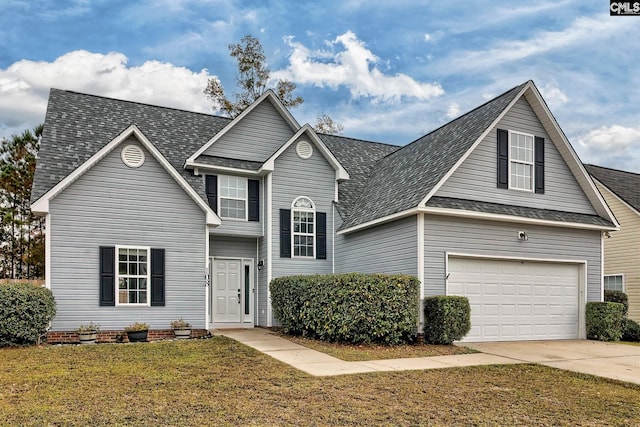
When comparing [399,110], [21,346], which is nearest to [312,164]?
[399,110]

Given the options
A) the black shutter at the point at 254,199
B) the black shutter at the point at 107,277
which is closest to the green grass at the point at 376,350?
the black shutter at the point at 107,277

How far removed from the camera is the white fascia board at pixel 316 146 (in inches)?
617

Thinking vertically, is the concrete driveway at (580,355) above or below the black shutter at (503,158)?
below

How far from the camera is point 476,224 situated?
13836 millimetres

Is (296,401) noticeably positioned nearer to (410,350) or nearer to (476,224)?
(410,350)

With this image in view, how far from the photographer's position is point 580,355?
1159cm

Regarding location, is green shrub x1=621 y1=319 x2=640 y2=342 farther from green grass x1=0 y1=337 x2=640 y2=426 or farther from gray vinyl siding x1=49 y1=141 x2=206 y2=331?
gray vinyl siding x1=49 y1=141 x2=206 y2=331

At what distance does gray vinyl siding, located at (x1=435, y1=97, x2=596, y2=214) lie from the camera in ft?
45.6

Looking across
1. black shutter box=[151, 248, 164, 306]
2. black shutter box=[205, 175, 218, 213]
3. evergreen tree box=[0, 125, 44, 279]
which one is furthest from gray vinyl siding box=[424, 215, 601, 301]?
evergreen tree box=[0, 125, 44, 279]

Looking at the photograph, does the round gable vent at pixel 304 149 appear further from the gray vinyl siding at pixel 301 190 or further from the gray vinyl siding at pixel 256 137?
the gray vinyl siding at pixel 256 137

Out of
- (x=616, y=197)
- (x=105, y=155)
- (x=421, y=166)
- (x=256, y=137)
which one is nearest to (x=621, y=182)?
(x=616, y=197)

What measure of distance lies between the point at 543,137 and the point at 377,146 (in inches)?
290

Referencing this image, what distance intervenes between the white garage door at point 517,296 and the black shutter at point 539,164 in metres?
2.18

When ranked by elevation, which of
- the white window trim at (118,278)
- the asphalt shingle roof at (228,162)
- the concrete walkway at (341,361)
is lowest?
the concrete walkway at (341,361)
